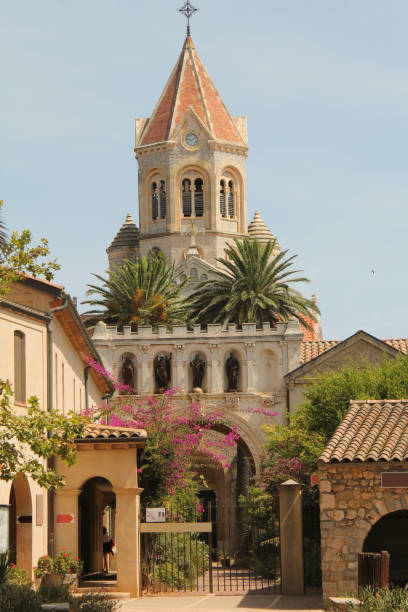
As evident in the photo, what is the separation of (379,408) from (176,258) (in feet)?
193

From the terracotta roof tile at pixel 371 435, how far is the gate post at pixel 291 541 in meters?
2.24

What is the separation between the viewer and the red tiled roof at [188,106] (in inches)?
3514

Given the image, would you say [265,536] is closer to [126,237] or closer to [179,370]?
[179,370]

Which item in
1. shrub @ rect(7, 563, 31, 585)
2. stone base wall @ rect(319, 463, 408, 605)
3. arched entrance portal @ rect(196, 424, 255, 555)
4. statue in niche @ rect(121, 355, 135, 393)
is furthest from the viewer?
statue in niche @ rect(121, 355, 135, 393)

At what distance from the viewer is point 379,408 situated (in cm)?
2869

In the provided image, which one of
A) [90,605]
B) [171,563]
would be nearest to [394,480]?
[90,605]

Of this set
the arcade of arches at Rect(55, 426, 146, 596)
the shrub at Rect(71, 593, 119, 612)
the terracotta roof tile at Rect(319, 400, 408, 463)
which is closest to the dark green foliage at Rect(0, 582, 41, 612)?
the shrub at Rect(71, 593, 119, 612)

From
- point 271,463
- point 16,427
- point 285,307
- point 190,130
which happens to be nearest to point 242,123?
point 190,130

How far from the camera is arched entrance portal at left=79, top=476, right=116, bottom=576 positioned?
3553 centimetres

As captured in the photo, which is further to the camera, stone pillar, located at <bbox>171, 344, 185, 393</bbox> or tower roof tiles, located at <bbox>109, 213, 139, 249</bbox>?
tower roof tiles, located at <bbox>109, 213, 139, 249</bbox>

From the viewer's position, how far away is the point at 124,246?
93.2m

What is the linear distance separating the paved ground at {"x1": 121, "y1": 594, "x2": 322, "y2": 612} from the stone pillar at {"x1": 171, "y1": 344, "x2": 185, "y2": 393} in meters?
29.6

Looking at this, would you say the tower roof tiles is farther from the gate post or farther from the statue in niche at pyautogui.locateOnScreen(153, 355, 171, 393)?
the gate post

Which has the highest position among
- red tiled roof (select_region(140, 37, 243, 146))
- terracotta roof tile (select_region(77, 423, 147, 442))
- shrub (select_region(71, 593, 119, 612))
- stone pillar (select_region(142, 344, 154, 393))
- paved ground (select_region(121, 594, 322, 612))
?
red tiled roof (select_region(140, 37, 243, 146))
